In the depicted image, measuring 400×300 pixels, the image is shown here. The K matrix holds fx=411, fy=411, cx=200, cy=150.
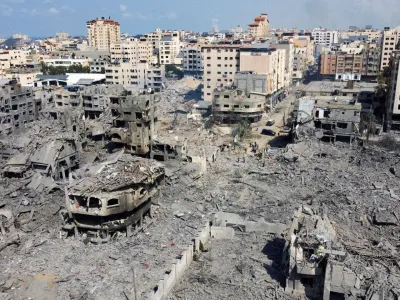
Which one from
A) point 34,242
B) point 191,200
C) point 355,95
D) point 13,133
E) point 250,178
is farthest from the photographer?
point 355,95

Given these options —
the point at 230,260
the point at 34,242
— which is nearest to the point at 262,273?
the point at 230,260

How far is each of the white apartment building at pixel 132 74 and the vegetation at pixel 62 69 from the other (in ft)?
56.9

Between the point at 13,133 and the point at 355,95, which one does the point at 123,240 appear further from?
the point at 355,95

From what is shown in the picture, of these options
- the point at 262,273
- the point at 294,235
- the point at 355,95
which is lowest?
the point at 262,273

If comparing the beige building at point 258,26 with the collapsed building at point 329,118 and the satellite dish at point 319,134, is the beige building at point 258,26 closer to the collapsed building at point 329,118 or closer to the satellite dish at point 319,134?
the collapsed building at point 329,118

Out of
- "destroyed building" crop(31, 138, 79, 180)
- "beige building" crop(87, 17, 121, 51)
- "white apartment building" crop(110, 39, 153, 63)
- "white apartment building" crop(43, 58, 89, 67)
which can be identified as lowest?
"destroyed building" crop(31, 138, 79, 180)

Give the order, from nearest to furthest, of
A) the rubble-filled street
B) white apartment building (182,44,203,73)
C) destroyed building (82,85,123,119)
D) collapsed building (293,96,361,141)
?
the rubble-filled street → collapsed building (293,96,361,141) → destroyed building (82,85,123,119) → white apartment building (182,44,203,73)

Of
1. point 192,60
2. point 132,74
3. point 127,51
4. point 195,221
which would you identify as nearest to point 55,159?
point 195,221

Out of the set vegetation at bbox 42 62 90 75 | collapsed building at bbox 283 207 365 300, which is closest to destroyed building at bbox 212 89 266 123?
collapsed building at bbox 283 207 365 300

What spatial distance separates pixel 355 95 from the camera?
185 ft

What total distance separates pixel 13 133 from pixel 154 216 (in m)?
29.7

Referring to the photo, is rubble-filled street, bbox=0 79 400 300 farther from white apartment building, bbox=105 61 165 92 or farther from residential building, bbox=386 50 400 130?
white apartment building, bbox=105 61 165 92

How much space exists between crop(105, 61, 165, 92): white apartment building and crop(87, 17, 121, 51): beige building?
232ft

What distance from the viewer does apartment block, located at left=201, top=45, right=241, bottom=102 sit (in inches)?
2783
